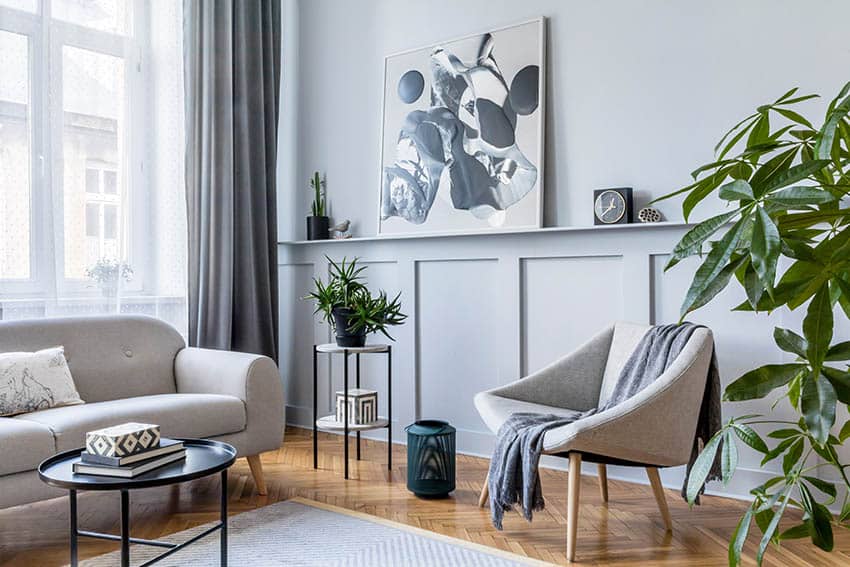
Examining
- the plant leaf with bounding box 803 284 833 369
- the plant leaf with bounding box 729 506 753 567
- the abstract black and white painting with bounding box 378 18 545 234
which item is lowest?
the plant leaf with bounding box 729 506 753 567

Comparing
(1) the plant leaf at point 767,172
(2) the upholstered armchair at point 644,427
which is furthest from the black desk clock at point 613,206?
(1) the plant leaf at point 767,172

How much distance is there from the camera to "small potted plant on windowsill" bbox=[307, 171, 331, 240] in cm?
437

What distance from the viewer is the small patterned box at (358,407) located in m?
3.58

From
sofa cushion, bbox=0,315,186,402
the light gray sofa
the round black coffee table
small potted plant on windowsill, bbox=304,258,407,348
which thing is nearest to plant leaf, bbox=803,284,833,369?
the round black coffee table

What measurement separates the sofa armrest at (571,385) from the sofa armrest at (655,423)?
0.53 m

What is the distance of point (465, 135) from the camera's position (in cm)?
383

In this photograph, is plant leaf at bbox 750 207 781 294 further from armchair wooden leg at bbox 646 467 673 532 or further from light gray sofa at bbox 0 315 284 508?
light gray sofa at bbox 0 315 284 508

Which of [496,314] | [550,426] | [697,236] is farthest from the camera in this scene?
[496,314]

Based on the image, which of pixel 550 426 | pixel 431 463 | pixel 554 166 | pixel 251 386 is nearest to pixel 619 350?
pixel 550 426

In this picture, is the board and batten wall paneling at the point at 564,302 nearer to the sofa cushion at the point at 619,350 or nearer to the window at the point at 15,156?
the sofa cushion at the point at 619,350

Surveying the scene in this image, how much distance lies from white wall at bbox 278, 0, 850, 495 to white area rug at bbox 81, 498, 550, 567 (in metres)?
1.14

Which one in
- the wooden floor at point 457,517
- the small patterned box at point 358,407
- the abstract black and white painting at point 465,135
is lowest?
the wooden floor at point 457,517

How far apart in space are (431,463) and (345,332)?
0.80m

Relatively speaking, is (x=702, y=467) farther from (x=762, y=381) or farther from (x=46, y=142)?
(x=46, y=142)
